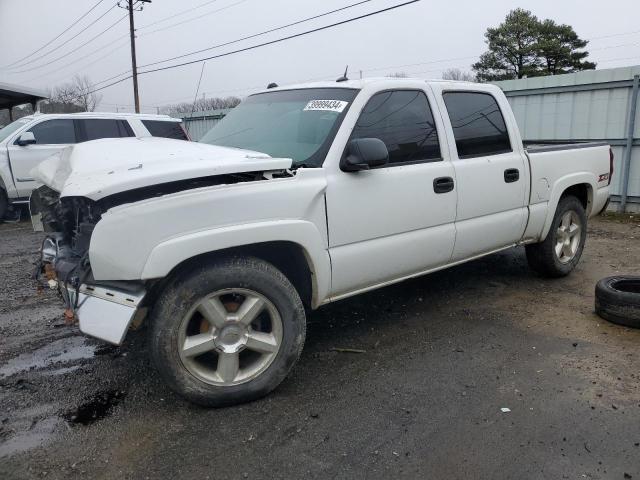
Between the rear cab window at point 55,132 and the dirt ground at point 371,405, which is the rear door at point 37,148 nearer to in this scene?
the rear cab window at point 55,132

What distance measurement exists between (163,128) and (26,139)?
8.11 ft

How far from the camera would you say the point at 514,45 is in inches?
1406

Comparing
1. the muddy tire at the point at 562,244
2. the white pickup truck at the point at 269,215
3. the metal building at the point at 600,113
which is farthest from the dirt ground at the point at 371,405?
the metal building at the point at 600,113

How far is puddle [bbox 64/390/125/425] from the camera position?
298cm

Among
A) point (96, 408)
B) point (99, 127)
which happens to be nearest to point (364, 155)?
point (96, 408)

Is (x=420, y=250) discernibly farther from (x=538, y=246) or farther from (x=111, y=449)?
(x=111, y=449)

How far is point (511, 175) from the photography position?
181 inches

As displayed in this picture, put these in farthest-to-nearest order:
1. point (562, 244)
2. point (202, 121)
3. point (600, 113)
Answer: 1. point (202, 121)
2. point (600, 113)
3. point (562, 244)

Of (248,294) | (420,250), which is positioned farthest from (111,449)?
(420,250)

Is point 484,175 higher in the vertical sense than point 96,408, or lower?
higher

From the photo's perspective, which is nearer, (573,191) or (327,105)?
(327,105)

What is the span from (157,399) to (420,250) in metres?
2.07

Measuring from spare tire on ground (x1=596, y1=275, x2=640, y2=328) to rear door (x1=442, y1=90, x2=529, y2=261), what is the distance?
85 cm

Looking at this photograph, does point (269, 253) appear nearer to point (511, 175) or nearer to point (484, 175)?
point (484, 175)
